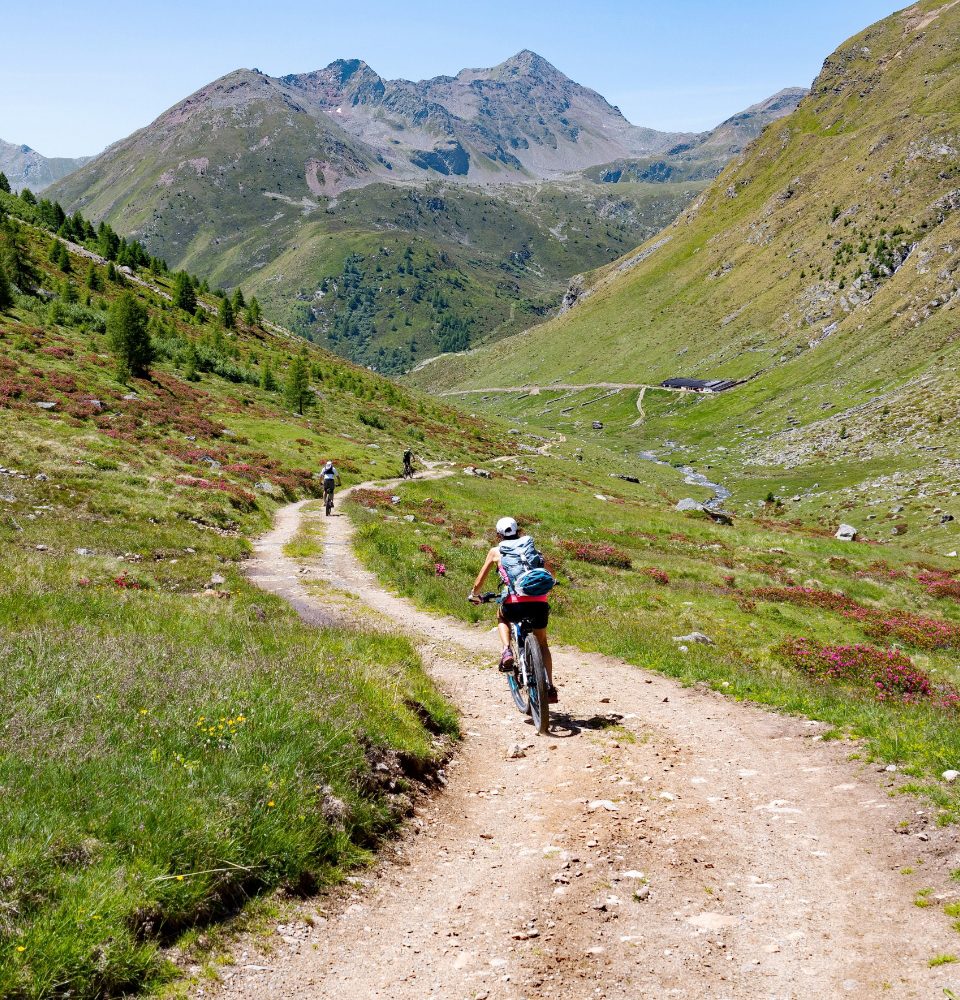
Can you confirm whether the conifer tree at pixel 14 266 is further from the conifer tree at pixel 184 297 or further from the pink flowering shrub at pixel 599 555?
the pink flowering shrub at pixel 599 555

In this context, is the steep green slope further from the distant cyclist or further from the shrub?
the shrub

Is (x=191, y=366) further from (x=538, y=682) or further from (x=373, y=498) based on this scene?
(x=538, y=682)

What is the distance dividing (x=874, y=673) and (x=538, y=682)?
939 centimetres

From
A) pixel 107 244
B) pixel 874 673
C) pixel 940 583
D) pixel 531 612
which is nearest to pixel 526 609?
pixel 531 612

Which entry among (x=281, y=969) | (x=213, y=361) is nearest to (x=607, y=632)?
(x=281, y=969)

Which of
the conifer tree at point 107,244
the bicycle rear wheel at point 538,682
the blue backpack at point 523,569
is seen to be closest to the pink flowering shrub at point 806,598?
the bicycle rear wheel at point 538,682

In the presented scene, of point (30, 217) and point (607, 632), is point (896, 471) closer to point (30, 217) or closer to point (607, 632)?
point (607, 632)

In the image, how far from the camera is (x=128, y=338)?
166 ft

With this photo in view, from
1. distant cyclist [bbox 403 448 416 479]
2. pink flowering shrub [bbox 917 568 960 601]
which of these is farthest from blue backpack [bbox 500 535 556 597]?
distant cyclist [bbox 403 448 416 479]

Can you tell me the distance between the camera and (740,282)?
653ft

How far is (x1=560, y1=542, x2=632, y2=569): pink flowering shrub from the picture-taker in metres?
29.8

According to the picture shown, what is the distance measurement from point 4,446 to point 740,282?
21039cm

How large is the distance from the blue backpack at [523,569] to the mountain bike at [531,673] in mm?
633

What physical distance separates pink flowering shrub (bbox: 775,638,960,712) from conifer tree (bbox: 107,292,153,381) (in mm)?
50069
